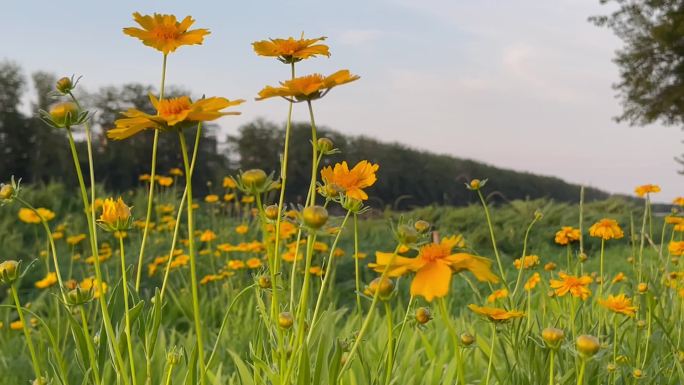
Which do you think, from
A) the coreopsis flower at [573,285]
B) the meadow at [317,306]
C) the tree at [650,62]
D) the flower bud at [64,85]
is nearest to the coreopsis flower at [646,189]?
the meadow at [317,306]

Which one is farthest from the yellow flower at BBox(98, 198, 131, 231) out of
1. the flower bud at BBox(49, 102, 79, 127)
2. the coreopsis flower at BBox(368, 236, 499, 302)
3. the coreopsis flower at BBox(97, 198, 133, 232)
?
the coreopsis flower at BBox(368, 236, 499, 302)

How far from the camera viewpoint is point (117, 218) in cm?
87

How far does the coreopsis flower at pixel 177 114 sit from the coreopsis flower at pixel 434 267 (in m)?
0.25

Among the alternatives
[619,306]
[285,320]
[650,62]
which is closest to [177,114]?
[285,320]

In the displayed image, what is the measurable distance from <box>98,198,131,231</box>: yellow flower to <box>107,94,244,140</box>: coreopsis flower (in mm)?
129

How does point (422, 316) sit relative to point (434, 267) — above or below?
below

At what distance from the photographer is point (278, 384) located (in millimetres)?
896

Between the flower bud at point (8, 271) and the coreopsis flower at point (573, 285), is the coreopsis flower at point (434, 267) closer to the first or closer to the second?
the flower bud at point (8, 271)

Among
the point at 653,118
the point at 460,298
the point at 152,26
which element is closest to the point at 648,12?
the point at 653,118

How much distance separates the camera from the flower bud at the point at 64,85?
0.95 meters

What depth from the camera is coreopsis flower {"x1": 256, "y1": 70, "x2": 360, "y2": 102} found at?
792 millimetres

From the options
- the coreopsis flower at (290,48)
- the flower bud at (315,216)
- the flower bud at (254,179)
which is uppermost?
the coreopsis flower at (290,48)

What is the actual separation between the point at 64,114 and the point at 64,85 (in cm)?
14

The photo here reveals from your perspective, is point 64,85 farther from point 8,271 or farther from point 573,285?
point 573,285
